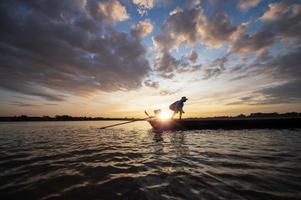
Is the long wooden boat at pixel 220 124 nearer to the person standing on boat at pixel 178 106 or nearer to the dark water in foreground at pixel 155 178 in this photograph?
the person standing on boat at pixel 178 106

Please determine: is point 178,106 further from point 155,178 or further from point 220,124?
point 155,178

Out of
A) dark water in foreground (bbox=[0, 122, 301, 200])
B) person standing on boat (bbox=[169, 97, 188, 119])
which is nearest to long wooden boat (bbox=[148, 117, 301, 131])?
→ person standing on boat (bbox=[169, 97, 188, 119])

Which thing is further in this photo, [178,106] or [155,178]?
[178,106]

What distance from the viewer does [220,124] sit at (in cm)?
2297

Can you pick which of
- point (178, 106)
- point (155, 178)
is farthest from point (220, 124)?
point (155, 178)

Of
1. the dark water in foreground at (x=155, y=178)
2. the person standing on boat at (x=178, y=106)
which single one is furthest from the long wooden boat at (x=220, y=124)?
the dark water in foreground at (x=155, y=178)

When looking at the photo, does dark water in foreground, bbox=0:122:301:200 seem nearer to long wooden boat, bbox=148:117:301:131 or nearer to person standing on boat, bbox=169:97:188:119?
person standing on boat, bbox=169:97:188:119

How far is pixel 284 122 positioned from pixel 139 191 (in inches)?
1079

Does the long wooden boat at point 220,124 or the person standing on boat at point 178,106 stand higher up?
the person standing on boat at point 178,106

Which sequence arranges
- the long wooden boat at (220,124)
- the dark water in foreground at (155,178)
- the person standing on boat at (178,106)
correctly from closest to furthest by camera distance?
1. the dark water in foreground at (155,178)
2. the person standing on boat at (178,106)
3. the long wooden boat at (220,124)

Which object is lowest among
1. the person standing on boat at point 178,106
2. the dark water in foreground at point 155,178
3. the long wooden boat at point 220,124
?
the dark water in foreground at point 155,178

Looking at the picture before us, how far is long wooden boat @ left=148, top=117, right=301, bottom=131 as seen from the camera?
2206 cm

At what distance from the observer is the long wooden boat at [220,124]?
72.4 feet

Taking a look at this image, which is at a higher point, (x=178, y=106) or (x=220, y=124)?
(x=178, y=106)
